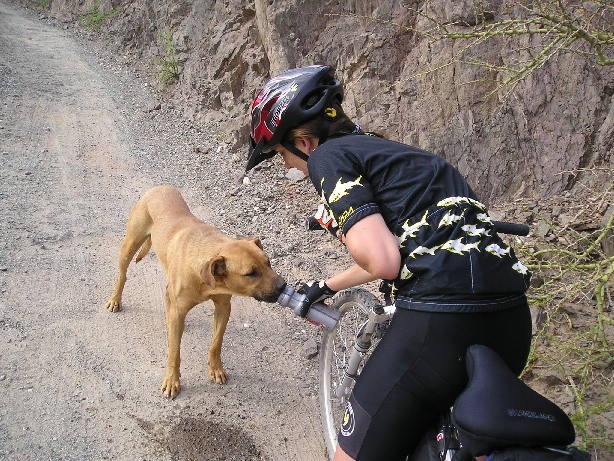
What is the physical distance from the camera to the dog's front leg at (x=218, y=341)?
4680mm

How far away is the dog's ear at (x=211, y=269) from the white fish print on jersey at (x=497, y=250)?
7.29 feet

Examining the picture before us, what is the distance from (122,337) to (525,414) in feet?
13.6

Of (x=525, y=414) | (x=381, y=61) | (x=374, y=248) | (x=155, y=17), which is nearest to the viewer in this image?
(x=525, y=414)

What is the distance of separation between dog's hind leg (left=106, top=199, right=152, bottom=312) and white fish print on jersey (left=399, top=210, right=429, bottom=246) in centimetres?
365

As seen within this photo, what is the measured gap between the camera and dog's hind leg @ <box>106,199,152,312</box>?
5484 millimetres

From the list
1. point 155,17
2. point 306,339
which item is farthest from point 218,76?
point 306,339

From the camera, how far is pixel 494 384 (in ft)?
6.94

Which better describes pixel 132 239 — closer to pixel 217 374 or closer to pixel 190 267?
pixel 190 267

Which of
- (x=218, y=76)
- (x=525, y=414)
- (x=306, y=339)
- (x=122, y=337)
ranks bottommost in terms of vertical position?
(x=122, y=337)

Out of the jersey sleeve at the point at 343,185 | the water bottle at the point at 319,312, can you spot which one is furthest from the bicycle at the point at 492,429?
the jersey sleeve at the point at 343,185

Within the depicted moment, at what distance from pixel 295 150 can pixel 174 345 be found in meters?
2.35

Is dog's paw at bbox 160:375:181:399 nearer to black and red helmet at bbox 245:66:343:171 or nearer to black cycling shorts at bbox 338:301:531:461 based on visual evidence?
black and red helmet at bbox 245:66:343:171

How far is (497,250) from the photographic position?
243 centimetres

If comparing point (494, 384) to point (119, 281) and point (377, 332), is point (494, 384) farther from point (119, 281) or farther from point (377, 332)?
point (119, 281)
